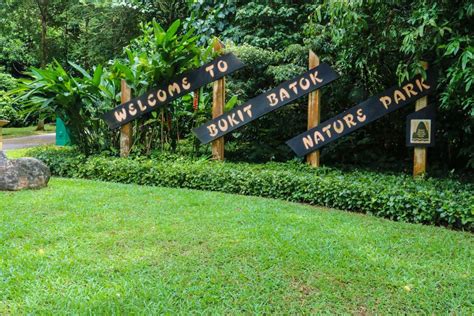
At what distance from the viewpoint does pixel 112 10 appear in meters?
12.9

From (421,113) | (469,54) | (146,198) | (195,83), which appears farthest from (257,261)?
(195,83)

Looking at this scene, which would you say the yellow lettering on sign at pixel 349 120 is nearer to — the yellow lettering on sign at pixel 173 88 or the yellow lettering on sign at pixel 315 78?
the yellow lettering on sign at pixel 315 78

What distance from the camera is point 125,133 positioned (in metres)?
7.43

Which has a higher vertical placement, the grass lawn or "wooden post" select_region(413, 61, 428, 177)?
"wooden post" select_region(413, 61, 428, 177)

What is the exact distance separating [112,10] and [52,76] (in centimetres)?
628

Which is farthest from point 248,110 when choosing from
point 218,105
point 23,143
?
point 23,143

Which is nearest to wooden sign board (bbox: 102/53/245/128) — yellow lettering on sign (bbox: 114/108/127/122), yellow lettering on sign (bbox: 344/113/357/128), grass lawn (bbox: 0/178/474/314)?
yellow lettering on sign (bbox: 114/108/127/122)

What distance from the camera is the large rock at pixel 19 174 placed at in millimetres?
5540

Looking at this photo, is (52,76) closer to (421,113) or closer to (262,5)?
(262,5)

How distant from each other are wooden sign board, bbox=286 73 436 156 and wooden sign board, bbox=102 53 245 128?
5.54ft

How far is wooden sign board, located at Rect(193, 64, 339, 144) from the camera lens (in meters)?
6.59

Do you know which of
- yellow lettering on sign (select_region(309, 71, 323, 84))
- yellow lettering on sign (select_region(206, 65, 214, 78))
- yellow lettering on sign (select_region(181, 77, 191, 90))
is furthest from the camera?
yellow lettering on sign (select_region(181, 77, 191, 90))

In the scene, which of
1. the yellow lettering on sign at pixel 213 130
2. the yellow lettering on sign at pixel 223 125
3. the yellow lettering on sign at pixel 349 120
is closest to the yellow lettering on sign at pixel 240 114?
the yellow lettering on sign at pixel 223 125

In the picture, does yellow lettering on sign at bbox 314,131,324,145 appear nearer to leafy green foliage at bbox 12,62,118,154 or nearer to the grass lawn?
the grass lawn
